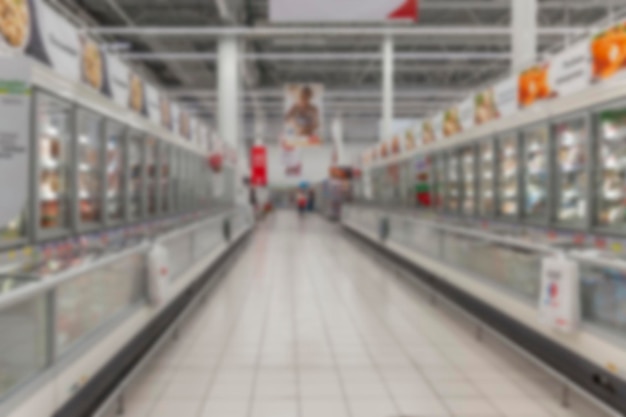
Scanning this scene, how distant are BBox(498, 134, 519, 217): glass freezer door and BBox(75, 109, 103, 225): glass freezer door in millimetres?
6041

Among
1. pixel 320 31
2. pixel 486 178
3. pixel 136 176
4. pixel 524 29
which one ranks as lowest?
pixel 136 176

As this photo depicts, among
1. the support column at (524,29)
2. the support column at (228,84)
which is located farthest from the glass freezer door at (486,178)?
the support column at (228,84)

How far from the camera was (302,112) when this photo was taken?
17.1m

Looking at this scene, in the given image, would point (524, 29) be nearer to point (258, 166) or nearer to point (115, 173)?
point (115, 173)

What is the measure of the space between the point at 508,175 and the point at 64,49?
6.92 m

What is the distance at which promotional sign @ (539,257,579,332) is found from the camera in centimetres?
413

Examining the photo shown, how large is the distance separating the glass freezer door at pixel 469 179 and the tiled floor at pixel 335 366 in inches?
137

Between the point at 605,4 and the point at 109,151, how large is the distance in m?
13.9

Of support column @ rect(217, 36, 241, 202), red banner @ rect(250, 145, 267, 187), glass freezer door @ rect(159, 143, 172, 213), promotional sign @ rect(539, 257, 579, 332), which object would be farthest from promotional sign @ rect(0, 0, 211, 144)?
red banner @ rect(250, 145, 267, 187)

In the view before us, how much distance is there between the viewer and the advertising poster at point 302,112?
16922 mm

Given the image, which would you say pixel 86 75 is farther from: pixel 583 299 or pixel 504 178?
pixel 504 178

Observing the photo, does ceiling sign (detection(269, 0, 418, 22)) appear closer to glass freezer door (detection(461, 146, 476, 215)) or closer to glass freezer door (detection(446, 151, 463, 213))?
glass freezer door (detection(461, 146, 476, 215))

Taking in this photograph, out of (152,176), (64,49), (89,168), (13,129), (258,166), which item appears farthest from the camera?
(258,166)

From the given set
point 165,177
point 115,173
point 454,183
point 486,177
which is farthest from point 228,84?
point 115,173
